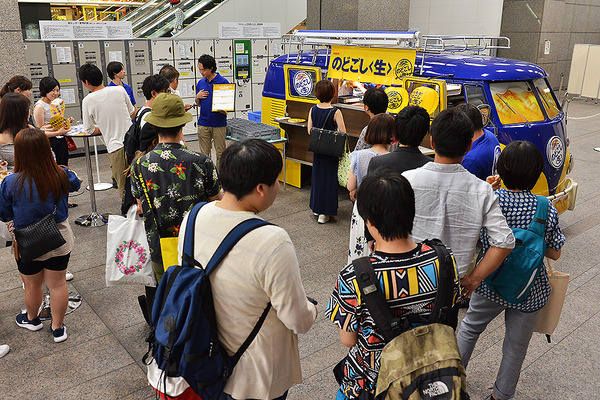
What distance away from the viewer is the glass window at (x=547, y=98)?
5629mm

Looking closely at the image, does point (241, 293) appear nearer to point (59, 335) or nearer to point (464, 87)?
point (59, 335)

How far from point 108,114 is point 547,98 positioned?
194 inches

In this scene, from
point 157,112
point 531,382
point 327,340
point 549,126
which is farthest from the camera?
point 549,126

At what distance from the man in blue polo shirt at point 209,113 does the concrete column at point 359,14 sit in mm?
4249

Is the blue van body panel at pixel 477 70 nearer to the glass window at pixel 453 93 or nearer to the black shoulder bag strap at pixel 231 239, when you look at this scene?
the glass window at pixel 453 93

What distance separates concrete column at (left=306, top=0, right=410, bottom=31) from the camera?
10.3 m

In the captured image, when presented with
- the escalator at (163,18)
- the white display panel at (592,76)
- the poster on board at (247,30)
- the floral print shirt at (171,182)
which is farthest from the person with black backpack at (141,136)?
the white display panel at (592,76)

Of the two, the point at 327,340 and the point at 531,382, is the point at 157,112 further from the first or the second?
the point at 531,382

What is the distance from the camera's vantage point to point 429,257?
73.4 inches

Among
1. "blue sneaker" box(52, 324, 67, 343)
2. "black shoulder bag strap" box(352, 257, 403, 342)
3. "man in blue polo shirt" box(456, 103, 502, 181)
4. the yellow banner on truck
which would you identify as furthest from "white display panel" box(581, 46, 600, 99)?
"black shoulder bag strap" box(352, 257, 403, 342)

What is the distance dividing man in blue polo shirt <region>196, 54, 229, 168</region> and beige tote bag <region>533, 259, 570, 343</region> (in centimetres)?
511

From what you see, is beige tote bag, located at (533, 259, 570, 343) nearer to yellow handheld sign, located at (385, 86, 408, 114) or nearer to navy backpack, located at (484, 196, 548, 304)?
navy backpack, located at (484, 196, 548, 304)

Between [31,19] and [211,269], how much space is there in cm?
1476

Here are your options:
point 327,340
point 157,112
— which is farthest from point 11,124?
point 327,340
